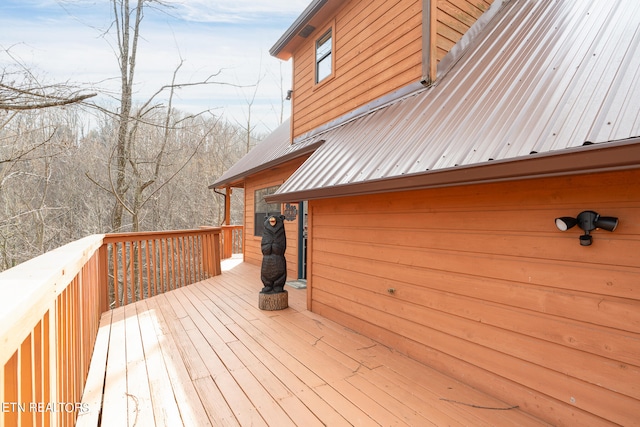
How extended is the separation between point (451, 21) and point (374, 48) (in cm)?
99

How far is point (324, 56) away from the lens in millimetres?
5410

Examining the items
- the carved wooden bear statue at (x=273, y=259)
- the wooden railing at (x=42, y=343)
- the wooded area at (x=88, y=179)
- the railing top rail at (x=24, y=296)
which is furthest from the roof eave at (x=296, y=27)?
the railing top rail at (x=24, y=296)

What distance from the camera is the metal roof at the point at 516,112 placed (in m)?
1.67

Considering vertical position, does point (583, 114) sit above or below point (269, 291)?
above

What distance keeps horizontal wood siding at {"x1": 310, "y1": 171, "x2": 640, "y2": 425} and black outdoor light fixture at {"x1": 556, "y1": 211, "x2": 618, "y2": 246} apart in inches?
2.0

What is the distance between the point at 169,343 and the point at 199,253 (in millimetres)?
3378

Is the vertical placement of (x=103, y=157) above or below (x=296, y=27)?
below

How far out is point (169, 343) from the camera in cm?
335

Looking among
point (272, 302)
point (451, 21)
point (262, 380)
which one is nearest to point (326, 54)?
point (451, 21)

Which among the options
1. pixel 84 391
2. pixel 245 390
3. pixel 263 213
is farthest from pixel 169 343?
pixel 263 213

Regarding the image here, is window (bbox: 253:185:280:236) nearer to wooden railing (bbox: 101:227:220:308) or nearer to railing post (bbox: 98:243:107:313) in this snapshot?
wooden railing (bbox: 101:227:220:308)

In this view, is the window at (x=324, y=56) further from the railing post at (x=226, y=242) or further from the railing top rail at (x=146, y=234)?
the railing post at (x=226, y=242)

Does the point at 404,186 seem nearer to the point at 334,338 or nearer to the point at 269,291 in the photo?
the point at 334,338

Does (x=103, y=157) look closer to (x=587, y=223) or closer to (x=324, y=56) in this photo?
(x=324, y=56)
